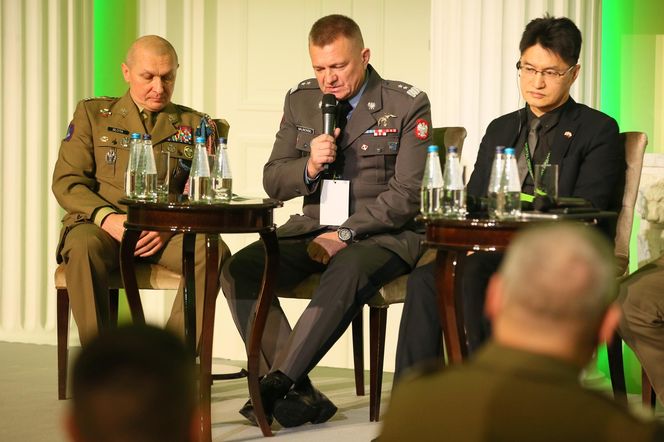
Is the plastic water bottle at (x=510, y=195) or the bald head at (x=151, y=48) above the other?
the bald head at (x=151, y=48)

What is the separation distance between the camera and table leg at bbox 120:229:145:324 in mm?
3465

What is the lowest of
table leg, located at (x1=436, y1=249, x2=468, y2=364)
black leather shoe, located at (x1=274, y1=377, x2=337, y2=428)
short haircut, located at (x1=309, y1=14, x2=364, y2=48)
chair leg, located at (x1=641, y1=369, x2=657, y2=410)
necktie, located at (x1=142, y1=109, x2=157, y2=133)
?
black leather shoe, located at (x1=274, y1=377, x2=337, y2=428)

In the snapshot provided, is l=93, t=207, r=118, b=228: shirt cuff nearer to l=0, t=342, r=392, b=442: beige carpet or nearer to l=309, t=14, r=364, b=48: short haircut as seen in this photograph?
l=0, t=342, r=392, b=442: beige carpet

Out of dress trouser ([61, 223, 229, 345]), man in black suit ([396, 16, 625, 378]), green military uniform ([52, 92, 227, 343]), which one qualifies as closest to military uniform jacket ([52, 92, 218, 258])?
green military uniform ([52, 92, 227, 343])

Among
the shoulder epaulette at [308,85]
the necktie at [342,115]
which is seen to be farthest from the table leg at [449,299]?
the shoulder epaulette at [308,85]

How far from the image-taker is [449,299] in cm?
300

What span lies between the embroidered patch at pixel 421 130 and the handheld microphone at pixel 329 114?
328 millimetres

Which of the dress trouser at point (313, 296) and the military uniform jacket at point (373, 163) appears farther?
the military uniform jacket at point (373, 163)

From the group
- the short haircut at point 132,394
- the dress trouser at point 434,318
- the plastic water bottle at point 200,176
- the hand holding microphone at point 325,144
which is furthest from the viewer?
the hand holding microphone at point 325,144

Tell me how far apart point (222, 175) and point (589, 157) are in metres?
1.20

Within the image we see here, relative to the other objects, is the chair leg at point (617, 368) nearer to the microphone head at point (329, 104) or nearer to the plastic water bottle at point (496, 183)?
the plastic water bottle at point (496, 183)

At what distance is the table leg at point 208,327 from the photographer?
317cm

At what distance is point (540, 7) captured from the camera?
14.2 ft

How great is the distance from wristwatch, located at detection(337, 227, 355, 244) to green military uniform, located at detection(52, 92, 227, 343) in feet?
1.69
